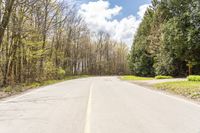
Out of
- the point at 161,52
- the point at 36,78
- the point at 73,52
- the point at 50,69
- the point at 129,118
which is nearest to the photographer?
the point at 129,118

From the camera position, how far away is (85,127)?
757 cm

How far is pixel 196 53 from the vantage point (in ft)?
154

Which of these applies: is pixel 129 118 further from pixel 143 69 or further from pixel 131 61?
pixel 131 61

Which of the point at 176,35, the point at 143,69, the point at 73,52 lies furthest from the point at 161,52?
the point at 73,52

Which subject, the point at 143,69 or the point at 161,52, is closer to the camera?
the point at 161,52

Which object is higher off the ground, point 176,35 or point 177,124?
point 176,35

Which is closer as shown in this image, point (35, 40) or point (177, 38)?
point (35, 40)

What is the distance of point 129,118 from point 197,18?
4037 cm

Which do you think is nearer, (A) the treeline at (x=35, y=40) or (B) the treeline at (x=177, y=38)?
(A) the treeline at (x=35, y=40)

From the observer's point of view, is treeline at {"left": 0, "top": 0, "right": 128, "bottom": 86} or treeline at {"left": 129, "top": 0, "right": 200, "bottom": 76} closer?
treeline at {"left": 0, "top": 0, "right": 128, "bottom": 86}

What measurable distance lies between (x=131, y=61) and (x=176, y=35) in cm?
3287

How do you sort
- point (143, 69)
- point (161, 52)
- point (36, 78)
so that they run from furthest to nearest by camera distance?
point (143, 69) → point (161, 52) → point (36, 78)

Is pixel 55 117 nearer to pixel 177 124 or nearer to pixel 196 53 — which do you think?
pixel 177 124

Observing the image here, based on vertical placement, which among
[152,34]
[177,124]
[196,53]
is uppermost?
[152,34]
